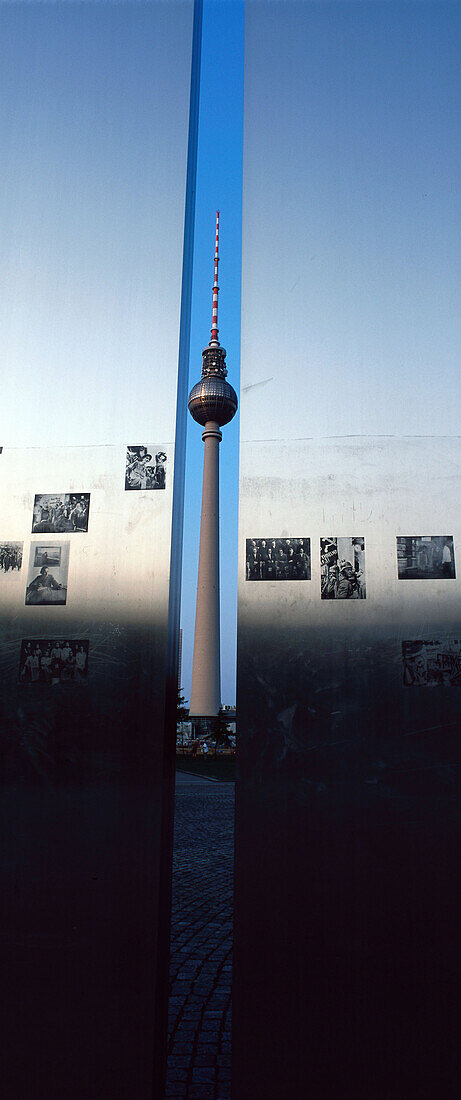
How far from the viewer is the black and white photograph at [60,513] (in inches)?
110

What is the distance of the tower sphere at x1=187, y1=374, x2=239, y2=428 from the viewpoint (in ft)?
160

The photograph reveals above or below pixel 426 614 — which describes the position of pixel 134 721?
below

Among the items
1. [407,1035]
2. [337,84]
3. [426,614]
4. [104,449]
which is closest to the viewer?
[407,1035]

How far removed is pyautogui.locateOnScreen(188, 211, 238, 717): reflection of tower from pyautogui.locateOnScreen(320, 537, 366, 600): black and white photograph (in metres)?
42.6

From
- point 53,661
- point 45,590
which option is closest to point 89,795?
point 53,661

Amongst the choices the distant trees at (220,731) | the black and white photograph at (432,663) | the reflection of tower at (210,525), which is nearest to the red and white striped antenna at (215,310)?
the reflection of tower at (210,525)

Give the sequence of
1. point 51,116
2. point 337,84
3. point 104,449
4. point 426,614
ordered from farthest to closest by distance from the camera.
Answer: point 51,116, point 337,84, point 104,449, point 426,614

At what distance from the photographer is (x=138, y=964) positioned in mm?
2393

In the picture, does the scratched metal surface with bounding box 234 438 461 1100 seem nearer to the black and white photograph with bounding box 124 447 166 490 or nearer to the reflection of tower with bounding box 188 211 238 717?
the black and white photograph with bounding box 124 447 166 490

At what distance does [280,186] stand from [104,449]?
138 centimetres

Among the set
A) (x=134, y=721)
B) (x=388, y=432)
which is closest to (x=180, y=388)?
(x=388, y=432)

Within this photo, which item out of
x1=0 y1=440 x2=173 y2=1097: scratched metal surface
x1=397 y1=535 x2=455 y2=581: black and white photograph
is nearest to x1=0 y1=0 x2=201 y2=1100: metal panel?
x1=0 y1=440 x2=173 y2=1097: scratched metal surface

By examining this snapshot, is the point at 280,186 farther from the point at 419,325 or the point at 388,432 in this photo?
the point at 388,432

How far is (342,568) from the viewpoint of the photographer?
8.57 feet
